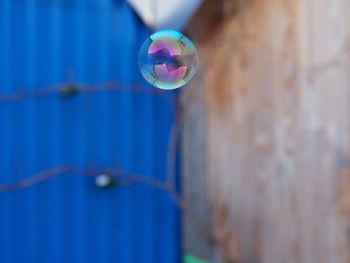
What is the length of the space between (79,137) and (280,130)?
3.81ft

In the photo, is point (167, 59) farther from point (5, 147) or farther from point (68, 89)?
point (5, 147)

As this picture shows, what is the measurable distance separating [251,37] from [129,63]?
0.76 meters

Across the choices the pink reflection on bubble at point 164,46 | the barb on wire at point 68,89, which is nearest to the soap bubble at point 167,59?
the pink reflection on bubble at point 164,46

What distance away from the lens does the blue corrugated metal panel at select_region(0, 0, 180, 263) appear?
3.59 meters

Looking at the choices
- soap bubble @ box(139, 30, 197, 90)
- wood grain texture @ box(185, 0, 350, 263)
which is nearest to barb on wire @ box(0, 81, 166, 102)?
wood grain texture @ box(185, 0, 350, 263)

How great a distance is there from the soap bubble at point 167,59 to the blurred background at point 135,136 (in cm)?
93

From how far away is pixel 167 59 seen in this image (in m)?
2.28

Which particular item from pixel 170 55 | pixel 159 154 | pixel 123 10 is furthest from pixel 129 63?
pixel 170 55

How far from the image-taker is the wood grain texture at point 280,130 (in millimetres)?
2820

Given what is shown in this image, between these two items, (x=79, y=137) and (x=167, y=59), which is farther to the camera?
(x=79, y=137)

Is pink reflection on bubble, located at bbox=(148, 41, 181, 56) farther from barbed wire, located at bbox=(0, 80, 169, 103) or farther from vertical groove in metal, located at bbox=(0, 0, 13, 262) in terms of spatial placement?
vertical groove in metal, located at bbox=(0, 0, 13, 262)

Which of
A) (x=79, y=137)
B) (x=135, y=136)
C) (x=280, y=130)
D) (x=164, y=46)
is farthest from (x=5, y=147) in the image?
(x=164, y=46)

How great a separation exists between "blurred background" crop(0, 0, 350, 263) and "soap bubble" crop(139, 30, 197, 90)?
0.93m

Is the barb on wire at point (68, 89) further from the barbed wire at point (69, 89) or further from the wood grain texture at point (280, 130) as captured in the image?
the wood grain texture at point (280, 130)
